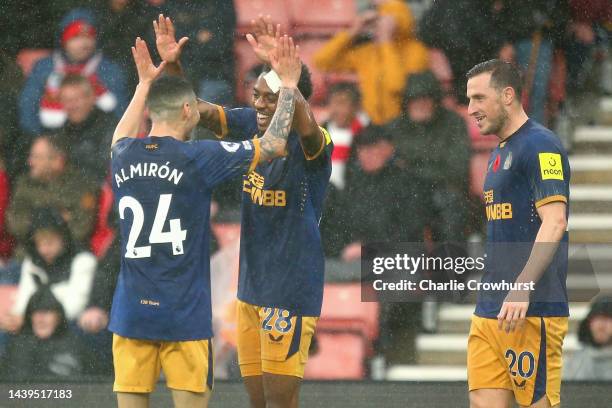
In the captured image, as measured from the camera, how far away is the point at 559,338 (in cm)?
474

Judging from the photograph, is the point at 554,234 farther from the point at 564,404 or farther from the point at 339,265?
the point at 339,265

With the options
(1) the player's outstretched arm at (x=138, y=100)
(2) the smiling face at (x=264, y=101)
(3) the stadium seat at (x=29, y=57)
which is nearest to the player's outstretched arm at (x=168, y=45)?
(1) the player's outstretched arm at (x=138, y=100)

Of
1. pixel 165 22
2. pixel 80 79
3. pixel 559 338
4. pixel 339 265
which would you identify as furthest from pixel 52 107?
pixel 559 338

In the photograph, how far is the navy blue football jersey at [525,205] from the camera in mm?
4629

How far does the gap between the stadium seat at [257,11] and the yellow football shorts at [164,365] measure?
3.91 m

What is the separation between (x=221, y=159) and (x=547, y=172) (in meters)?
1.38

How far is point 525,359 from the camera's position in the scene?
4680 millimetres

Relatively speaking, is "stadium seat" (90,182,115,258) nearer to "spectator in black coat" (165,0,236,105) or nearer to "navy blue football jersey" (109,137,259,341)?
"spectator in black coat" (165,0,236,105)

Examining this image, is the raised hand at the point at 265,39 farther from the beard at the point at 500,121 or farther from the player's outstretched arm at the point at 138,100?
the beard at the point at 500,121

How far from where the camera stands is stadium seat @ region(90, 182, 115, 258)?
7809 millimetres

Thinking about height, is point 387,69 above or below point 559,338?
above

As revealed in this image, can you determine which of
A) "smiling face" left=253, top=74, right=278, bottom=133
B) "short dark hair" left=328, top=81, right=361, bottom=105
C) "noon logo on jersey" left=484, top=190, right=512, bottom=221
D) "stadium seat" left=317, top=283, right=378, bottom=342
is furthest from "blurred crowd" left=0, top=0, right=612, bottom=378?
"noon logo on jersey" left=484, top=190, right=512, bottom=221

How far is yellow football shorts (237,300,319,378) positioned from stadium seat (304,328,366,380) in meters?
2.38

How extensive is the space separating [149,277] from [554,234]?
5.48ft
